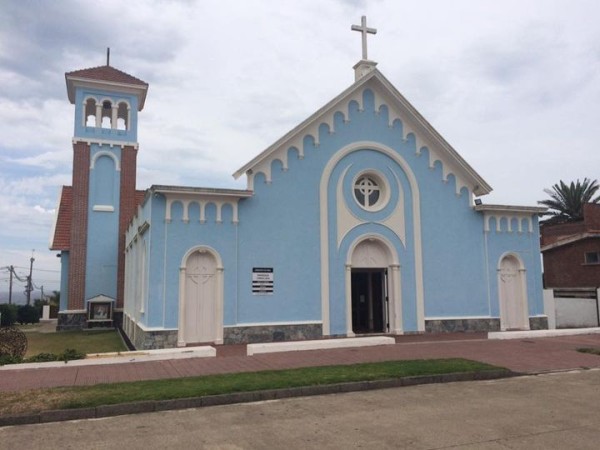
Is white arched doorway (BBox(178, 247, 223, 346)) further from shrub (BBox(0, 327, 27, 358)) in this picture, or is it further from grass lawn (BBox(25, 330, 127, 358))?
shrub (BBox(0, 327, 27, 358))

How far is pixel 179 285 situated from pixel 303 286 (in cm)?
392

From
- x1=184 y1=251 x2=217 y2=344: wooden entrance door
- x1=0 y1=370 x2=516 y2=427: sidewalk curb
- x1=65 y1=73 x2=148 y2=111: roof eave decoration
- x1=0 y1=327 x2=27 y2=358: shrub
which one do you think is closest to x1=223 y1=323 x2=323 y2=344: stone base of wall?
x1=184 y1=251 x2=217 y2=344: wooden entrance door

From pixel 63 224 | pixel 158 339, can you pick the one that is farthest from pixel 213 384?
pixel 63 224

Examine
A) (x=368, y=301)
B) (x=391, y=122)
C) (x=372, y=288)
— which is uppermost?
(x=391, y=122)

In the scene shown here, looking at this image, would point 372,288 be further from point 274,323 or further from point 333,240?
point 274,323

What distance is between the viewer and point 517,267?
1977 cm

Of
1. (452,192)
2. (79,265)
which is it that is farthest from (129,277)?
(452,192)

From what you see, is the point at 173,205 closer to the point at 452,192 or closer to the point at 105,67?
the point at 452,192

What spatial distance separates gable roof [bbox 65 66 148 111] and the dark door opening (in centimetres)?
1579

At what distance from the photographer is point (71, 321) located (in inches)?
978

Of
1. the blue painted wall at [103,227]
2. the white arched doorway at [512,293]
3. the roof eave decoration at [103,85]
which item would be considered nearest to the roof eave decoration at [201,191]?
the white arched doorway at [512,293]

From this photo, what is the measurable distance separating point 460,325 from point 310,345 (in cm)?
692

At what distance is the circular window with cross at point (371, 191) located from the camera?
18283 millimetres

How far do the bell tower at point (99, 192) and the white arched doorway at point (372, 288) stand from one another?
12743 mm
